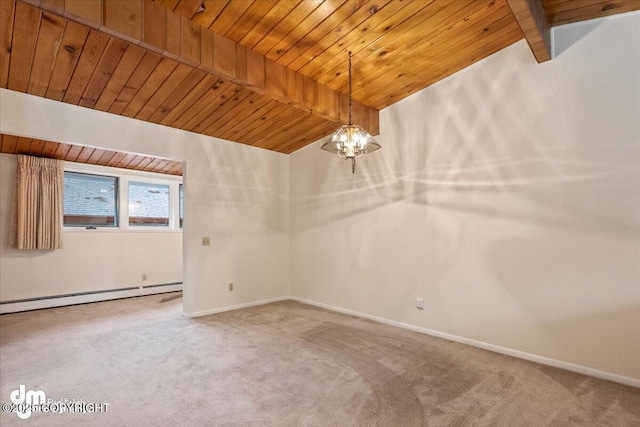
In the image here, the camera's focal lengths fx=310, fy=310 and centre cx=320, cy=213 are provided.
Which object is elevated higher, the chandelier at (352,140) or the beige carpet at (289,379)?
the chandelier at (352,140)

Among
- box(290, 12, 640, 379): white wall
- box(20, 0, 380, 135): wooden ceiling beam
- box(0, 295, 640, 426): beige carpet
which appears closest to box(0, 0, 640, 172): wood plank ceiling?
box(20, 0, 380, 135): wooden ceiling beam

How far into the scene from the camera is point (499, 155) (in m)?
3.12

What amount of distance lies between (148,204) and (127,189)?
49cm

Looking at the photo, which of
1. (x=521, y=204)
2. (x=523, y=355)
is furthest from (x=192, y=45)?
(x=523, y=355)

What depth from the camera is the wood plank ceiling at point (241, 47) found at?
221 centimetres

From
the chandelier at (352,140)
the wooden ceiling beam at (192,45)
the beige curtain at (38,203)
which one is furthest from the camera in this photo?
the beige curtain at (38,203)

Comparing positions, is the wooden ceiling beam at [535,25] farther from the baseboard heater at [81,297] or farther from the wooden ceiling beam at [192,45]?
the baseboard heater at [81,297]

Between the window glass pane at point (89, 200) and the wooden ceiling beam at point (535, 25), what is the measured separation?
6259mm

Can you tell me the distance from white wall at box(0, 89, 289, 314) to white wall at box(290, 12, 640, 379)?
166cm

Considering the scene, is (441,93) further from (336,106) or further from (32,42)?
(32,42)

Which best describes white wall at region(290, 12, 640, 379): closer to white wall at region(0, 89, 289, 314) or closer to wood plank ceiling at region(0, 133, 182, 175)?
white wall at region(0, 89, 289, 314)

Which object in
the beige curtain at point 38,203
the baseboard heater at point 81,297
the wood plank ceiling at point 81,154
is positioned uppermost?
the wood plank ceiling at point 81,154

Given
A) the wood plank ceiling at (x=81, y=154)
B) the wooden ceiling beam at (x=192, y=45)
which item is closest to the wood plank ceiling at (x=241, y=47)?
the wooden ceiling beam at (x=192, y=45)

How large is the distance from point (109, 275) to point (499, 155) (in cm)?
621
